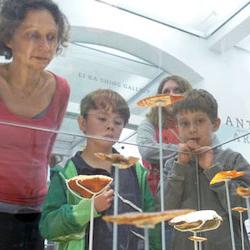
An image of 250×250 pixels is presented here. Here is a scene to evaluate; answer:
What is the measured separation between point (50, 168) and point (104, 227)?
132 mm

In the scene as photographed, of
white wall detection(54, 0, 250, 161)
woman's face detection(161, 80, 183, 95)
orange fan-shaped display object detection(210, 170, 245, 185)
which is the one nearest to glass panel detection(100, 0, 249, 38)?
white wall detection(54, 0, 250, 161)

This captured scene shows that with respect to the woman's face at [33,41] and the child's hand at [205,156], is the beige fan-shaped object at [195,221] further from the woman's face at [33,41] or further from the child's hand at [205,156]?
the woman's face at [33,41]

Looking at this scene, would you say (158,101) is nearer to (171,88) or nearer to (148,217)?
(171,88)

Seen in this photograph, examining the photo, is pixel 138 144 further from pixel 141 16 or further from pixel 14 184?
pixel 141 16

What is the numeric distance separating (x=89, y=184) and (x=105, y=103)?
0.24 meters

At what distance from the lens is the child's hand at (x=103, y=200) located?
0.60 metres

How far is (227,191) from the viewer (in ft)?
2.33

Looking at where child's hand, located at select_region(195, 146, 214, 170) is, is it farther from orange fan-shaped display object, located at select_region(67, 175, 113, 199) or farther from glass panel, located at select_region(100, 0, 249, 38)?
glass panel, located at select_region(100, 0, 249, 38)

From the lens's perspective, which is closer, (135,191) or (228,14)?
(135,191)

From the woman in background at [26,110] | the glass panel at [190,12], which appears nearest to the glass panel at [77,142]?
the woman in background at [26,110]

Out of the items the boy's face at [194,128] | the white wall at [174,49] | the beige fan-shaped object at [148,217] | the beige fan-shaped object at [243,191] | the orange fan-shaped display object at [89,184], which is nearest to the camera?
the beige fan-shaped object at [148,217]

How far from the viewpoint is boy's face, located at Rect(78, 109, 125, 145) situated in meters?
0.71

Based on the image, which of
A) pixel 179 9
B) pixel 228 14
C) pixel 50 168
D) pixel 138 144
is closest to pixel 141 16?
pixel 179 9

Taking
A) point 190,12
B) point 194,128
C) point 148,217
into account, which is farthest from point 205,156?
point 190,12
